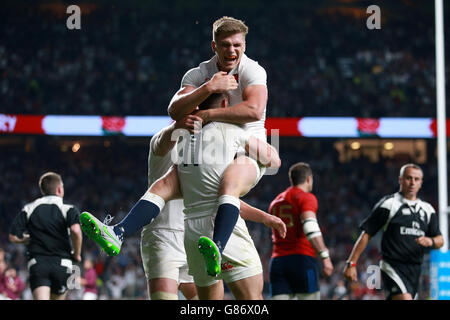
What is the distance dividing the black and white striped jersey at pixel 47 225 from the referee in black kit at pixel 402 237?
8.72 ft

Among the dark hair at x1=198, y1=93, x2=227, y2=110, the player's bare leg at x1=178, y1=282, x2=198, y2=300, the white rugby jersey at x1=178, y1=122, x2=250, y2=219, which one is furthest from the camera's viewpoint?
the player's bare leg at x1=178, y1=282, x2=198, y2=300

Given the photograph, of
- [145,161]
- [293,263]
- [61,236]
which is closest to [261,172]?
[293,263]

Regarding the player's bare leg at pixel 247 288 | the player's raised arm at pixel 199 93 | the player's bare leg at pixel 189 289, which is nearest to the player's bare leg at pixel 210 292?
the player's bare leg at pixel 247 288

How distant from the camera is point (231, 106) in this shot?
142 inches

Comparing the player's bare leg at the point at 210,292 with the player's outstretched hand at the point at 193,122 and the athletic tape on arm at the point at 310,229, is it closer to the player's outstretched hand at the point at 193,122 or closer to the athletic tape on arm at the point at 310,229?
the player's outstretched hand at the point at 193,122

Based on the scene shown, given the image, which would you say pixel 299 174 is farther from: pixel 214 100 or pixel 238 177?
pixel 238 177

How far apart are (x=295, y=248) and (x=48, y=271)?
7.80 feet

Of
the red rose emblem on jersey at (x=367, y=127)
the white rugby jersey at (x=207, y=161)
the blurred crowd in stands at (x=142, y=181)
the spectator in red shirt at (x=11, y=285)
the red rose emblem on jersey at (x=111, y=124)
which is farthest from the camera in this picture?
the red rose emblem on jersey at (x=367, y=127)

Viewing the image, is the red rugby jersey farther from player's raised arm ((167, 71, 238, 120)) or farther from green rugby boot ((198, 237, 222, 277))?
green rugby boot ((198, 237, 222, 277))

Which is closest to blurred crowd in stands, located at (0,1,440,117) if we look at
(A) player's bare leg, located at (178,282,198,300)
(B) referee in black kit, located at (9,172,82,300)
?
(B) referee in black kit, located at (9,172,82,300)

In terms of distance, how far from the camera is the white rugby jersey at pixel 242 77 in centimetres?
359

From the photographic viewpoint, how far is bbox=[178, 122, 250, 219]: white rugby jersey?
139 inches
